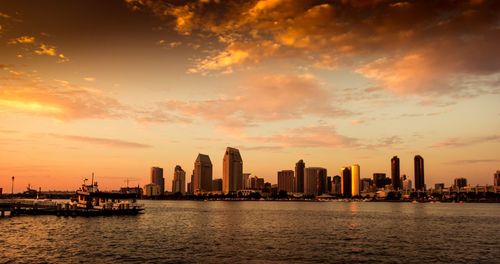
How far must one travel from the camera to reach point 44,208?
153750 mm

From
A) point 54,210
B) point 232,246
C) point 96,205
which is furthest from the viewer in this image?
point 96,205

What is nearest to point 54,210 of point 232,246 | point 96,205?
point 96,205

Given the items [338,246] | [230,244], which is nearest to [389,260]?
[338,246]

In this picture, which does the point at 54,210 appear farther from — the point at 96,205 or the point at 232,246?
the point at 232,246

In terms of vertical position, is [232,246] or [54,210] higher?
[54,210]

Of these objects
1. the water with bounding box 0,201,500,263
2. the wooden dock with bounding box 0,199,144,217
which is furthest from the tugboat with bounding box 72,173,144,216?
the water with bounding box 0,201,500,263

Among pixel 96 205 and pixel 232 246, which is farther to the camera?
pixel 96 205

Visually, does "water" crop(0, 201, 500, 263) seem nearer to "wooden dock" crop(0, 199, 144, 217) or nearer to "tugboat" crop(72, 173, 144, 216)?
"wooden dock" crop(0, 199, 144, 217)

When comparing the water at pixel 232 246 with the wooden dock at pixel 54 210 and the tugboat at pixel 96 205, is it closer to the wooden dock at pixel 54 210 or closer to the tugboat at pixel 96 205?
the wooden dock at pixel 54 210

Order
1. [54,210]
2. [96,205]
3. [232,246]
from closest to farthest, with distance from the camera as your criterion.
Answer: [232,246] < [54,210] < [96,205]

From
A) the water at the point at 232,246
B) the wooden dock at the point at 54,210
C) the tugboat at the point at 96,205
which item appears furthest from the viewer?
the tugboat at the point at 96,205

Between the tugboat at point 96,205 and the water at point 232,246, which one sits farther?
the tugboat at point 96,205

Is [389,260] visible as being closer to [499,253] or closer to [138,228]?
[499,253]

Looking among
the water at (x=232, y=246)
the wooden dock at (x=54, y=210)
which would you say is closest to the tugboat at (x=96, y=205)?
the wooden dock at (x=54, y=210)
